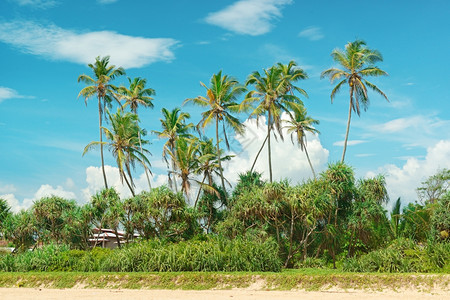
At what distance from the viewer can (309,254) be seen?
96.8 ft

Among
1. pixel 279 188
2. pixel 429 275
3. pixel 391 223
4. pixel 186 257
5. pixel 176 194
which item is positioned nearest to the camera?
pixel 429 275

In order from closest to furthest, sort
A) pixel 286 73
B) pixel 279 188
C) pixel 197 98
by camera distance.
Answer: pixel 279 188 → pixel 197 98 → pixel 286 73

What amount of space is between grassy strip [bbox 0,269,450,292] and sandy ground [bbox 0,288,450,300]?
1.48 feet

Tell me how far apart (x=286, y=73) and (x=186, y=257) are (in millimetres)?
25631

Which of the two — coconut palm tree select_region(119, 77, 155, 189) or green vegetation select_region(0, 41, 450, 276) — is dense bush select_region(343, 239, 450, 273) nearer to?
green vegetation select_region(0, 41, 450, 276)

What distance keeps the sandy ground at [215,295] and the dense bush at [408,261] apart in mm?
3916

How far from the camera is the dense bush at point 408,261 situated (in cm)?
1828

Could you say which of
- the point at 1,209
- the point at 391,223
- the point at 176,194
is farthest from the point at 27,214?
the point at 391,223

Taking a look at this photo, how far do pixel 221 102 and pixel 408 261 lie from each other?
64.8ft

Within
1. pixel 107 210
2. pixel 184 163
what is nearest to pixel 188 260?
pixel 107 210

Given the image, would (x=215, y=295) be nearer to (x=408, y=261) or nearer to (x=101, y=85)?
(x=408, y=261)

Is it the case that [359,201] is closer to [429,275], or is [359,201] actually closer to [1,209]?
[429,275]

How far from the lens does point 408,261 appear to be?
18891mm

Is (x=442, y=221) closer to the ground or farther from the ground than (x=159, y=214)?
closer to the ground
